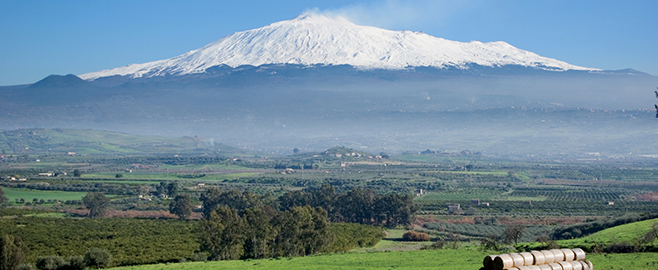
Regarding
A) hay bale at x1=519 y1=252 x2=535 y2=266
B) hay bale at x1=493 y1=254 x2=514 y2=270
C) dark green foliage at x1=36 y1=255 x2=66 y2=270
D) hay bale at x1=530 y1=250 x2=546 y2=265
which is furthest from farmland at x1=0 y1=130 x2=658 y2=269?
hay bale at x1=493 y1=254 x2=514 y2=270

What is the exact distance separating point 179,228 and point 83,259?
18.1m

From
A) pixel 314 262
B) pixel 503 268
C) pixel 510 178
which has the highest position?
pixel 503 268

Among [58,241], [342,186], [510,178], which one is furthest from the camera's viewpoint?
[510,178]

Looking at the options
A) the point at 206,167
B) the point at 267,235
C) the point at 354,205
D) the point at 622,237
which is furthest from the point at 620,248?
the point at 206,167

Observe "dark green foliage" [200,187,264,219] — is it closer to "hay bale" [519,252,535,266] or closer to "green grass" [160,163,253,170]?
"hay bale" [519,252,535,266]

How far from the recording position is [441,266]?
86.0 ft

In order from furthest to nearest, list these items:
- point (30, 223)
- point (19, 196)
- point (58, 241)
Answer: point (19, 196), point (30, 223), point (58, 241)

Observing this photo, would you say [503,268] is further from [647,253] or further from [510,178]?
[510,178]

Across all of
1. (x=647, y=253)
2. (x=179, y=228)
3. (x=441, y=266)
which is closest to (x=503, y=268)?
(x=441, y=266)

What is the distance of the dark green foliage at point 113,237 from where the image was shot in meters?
37.5

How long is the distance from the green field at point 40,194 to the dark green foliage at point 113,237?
22274mm

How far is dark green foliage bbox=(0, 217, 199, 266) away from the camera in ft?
123

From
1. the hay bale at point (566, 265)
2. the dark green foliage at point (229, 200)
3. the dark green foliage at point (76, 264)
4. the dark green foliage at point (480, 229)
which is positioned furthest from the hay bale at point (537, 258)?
the dark green foliage at point (229, 200)

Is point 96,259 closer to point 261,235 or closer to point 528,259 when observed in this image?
point 261,235
